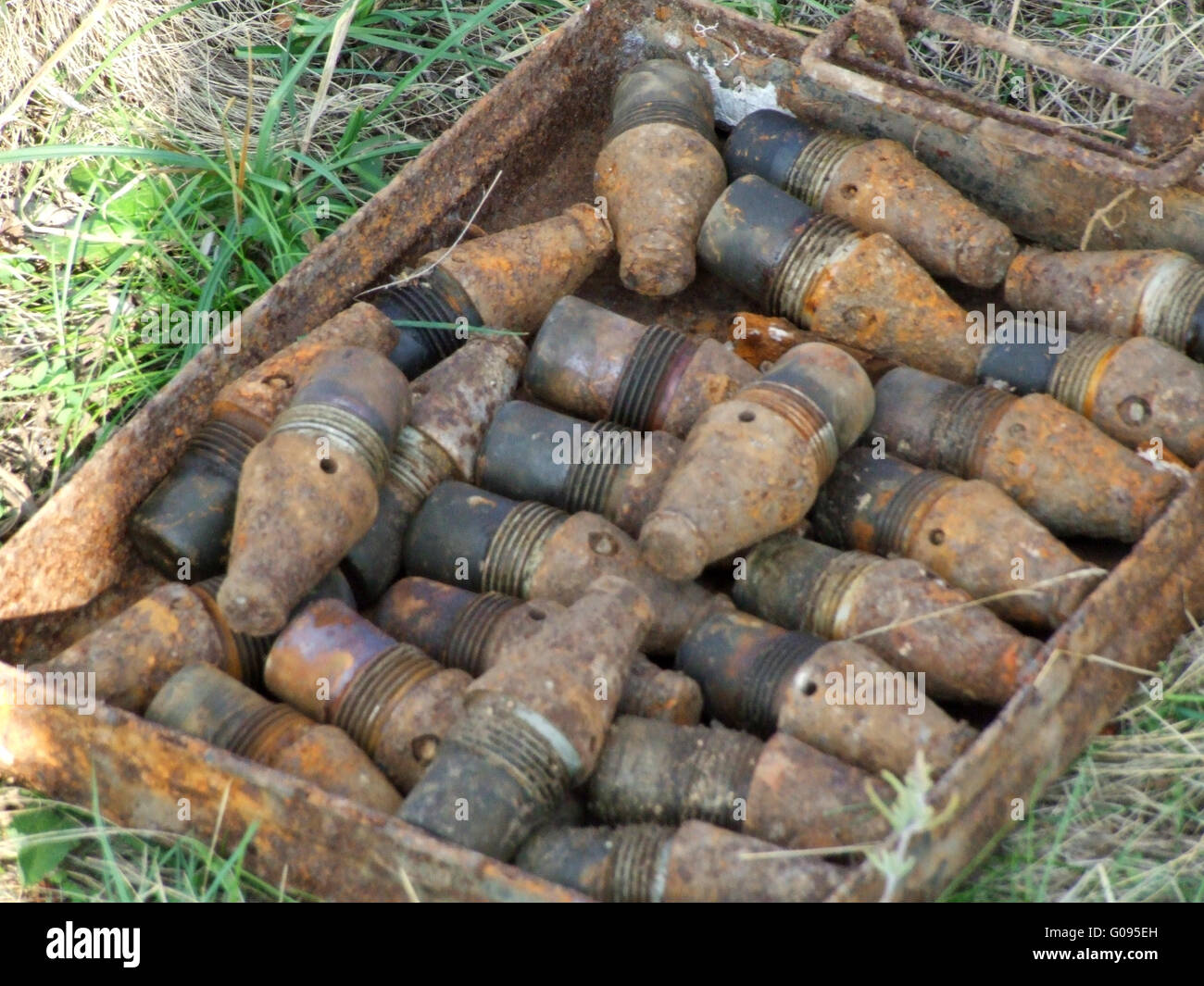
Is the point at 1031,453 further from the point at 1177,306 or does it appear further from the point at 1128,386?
the point at 1177,306

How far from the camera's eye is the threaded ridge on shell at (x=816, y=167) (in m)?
4.36

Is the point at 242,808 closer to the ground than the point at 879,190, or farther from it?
closer to the ground

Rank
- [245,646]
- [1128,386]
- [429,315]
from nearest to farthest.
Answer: [245,646], [1128,386], [429,315]

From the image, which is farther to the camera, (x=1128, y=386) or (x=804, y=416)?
(x=1128, y=386)

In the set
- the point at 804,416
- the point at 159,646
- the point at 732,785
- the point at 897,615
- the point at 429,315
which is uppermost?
the point at 429,315

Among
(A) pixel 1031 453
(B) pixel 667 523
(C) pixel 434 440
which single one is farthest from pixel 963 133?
(C) pixel 434 440

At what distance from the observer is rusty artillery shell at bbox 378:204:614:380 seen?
13.6ft

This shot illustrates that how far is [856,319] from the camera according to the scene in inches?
159

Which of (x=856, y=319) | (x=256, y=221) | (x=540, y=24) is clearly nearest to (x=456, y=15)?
(x=540, y=24)

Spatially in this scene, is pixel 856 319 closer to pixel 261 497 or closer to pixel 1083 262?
pixel 1083 262

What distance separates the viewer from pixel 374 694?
3.25 meters

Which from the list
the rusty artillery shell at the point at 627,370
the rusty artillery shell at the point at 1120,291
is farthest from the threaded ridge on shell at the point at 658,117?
the rusty artillery shell at the point at 1120,291

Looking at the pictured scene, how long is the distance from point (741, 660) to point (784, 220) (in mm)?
1438

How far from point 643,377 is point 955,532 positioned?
2.99 ft
